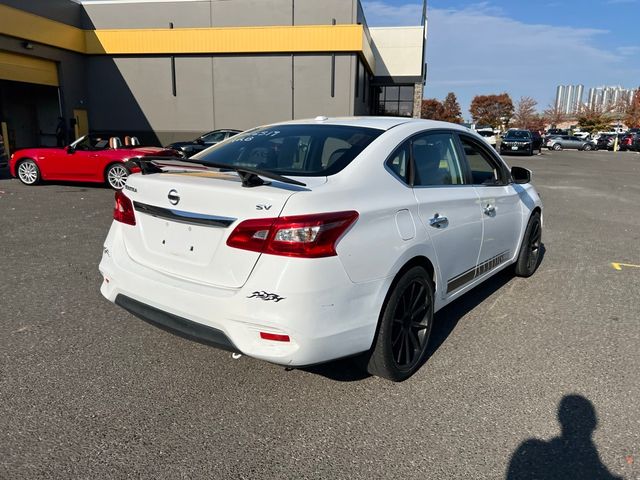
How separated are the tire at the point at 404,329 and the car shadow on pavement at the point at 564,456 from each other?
2.74 ft

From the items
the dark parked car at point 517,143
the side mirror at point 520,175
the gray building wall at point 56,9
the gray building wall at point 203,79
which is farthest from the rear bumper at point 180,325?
the dark parked car at point 517,143

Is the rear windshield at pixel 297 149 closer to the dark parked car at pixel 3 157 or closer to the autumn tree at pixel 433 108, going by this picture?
the dark parked car at pixel 3 157

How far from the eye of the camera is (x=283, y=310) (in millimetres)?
2520

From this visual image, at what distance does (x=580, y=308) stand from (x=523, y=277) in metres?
0.93

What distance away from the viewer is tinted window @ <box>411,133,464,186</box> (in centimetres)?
350

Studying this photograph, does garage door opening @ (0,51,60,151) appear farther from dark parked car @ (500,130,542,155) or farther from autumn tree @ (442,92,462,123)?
autumn tree @ (442,92,462,123)

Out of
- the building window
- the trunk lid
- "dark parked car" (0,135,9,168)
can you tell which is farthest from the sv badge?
the building window

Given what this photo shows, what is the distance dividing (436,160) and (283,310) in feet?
6.14

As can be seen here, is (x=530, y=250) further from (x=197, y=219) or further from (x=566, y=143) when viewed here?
(x=566, y=143)

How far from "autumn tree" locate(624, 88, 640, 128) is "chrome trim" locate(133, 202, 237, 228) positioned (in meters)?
85.3

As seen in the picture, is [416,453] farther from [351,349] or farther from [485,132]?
[485,132]

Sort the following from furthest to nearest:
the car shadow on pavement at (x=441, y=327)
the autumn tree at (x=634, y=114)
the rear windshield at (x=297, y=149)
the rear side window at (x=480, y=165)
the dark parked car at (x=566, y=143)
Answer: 1. the autumn tree at (x=634, y=114)
2. the dark parked car at (x=566, y=143)
3. the rear side window at (x=480, y=165)
4. the car shadow on pavement at (x=441, y=327)
5. the rear windshield at (x=297, y=149)

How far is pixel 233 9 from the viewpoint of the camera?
71.5 ft

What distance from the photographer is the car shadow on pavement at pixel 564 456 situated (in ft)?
7.94
